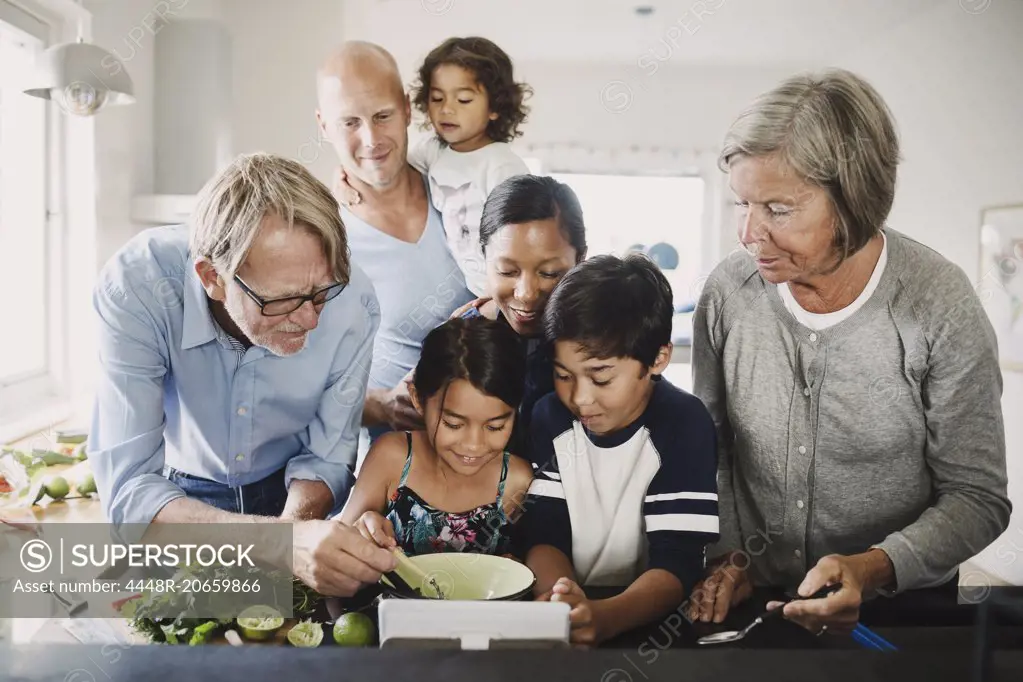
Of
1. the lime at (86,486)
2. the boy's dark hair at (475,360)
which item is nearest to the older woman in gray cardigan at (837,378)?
the boy's dark hair at (475,360)

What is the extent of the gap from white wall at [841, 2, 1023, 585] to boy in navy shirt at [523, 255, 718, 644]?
40cm

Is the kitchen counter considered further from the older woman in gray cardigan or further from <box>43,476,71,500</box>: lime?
<box>43,476,71,500</box>: lime

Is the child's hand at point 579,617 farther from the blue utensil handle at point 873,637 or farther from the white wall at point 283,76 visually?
the white wall at point 283,76

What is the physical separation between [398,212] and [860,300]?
0.63 metres

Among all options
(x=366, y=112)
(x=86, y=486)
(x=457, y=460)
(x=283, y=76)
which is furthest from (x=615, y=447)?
(x=86, y=486)

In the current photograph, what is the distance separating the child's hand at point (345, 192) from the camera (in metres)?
1.09

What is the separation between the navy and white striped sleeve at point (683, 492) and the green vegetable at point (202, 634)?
52 cm

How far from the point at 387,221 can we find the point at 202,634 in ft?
1.87

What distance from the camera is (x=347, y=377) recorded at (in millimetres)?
1092

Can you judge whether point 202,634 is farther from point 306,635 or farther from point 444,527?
point 444,527

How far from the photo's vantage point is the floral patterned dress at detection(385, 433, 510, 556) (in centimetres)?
102

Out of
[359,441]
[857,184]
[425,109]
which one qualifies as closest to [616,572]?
[359,441]

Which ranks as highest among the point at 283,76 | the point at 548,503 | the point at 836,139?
the point at 283,76

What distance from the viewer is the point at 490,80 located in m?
1.07
